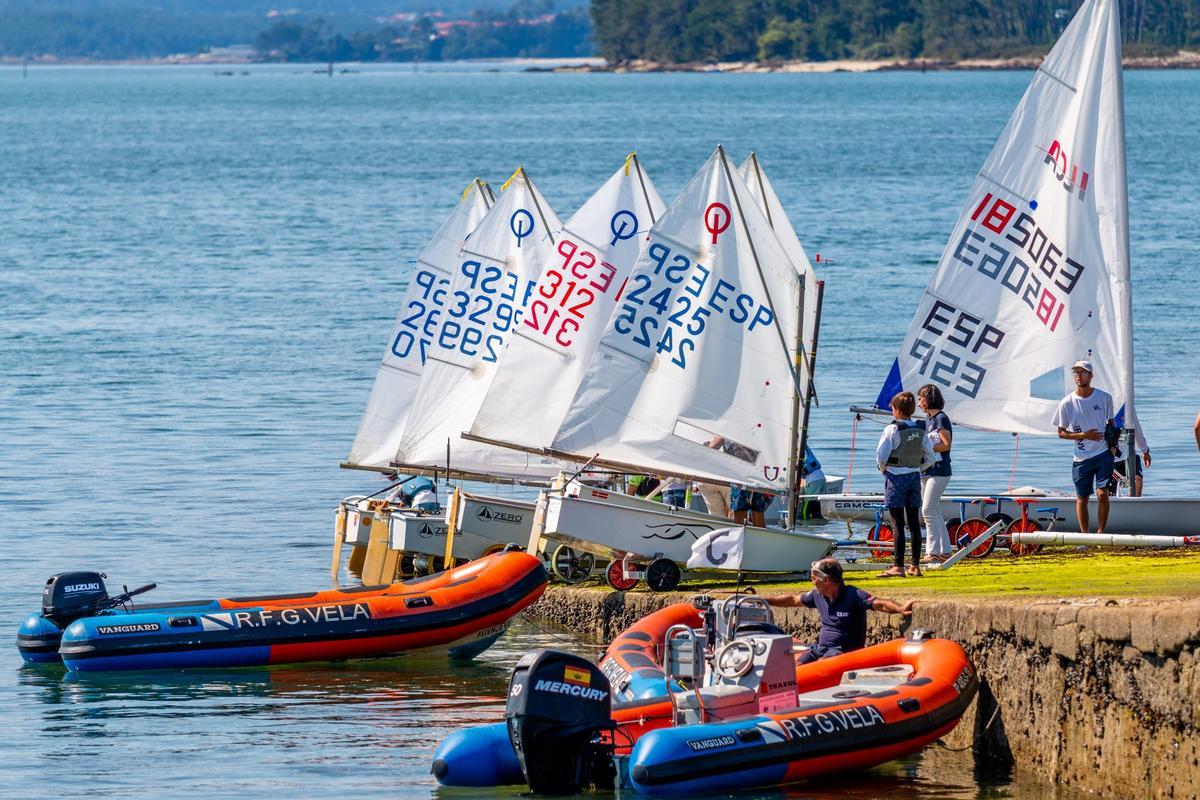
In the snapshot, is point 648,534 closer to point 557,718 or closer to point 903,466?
point 903,466

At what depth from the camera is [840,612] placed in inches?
640

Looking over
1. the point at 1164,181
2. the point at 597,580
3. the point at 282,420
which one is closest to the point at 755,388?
the point at 597,580

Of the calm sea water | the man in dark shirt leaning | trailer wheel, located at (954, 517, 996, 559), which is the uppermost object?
the man in dark shirt leaning

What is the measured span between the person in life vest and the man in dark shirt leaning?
219 centimetres

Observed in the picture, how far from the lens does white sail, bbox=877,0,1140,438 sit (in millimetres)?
21859

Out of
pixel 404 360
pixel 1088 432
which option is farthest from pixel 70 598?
pixel 1088 432

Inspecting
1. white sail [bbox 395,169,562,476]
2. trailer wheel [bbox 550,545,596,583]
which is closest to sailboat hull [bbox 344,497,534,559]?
trailer wheel [bbox 550,545,596,583]

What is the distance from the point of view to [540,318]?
23.3 metres

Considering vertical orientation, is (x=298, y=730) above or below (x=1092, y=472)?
below

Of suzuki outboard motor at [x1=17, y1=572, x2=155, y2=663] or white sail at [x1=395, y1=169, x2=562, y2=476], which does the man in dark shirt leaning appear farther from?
white sail at [x1=395, y1=169, x2=562, y2=476]

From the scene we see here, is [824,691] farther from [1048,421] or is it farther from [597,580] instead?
[1048,421]

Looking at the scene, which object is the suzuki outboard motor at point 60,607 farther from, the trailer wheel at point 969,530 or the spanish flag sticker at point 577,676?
the trailer wheel at point 969,530

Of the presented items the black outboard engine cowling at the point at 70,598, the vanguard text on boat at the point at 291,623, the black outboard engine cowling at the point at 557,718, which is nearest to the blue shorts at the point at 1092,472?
the vanguard text on boat at the point at 291,623

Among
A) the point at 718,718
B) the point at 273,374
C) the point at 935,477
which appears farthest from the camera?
the point at 273,374
